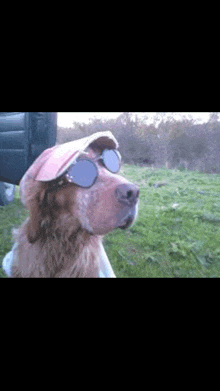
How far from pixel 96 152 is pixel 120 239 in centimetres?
72

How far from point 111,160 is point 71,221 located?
1.13 feet

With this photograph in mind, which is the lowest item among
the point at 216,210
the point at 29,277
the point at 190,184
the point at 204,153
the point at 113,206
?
the point at 29,277

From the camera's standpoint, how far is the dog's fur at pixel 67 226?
952 mm

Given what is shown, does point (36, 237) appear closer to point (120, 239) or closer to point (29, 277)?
point (29, 277)

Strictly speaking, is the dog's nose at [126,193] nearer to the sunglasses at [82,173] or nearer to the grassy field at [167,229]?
the sunglasses at [82,173]

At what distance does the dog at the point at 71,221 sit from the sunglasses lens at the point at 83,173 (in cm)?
2

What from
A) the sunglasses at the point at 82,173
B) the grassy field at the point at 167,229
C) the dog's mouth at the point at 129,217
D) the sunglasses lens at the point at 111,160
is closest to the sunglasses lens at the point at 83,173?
the sunglasses at the point at 82,173

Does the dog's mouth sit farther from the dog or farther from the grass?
the grass

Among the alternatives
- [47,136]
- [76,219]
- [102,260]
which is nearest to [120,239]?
[102,260]

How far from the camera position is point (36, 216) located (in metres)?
1.05

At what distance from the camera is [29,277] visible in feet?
3.76

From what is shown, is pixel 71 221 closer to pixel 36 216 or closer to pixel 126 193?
pixel 36 216

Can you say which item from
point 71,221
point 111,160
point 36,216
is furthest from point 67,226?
point 111,160

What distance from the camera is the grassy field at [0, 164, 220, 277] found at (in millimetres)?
1433
